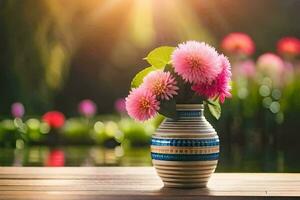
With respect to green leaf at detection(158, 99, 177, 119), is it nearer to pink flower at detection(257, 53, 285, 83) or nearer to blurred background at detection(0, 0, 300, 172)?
blurred background at detection(0, 0, 300, 172)

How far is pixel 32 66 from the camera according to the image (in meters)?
4.84

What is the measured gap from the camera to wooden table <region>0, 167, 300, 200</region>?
52.4 inches

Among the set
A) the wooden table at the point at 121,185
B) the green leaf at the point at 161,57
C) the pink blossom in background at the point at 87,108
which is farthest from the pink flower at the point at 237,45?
the green leaf at the point at 161,57

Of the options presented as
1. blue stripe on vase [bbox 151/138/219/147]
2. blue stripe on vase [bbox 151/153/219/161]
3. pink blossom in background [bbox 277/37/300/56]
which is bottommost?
pink blossom in background [bbox 277/37/300/56]

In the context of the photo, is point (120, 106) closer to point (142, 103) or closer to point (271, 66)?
point (271, 66)

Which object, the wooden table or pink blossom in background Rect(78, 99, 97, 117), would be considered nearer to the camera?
the wooden table

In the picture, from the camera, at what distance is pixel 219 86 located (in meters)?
1.45

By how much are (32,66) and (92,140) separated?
0.75m

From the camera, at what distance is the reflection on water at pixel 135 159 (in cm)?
288

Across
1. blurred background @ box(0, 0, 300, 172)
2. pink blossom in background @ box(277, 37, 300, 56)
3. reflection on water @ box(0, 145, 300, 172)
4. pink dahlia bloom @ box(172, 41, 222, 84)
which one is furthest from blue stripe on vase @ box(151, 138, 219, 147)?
pink blossom in background @ box(277, 37, 300, 56)

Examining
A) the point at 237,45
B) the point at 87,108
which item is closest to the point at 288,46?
the point at 237,45

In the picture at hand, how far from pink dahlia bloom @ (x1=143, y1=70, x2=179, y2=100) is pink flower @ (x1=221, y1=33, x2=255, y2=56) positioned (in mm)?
3188

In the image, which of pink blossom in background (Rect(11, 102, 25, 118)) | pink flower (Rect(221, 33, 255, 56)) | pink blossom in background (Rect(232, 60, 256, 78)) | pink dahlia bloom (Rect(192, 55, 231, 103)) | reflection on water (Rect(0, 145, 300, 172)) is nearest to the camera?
pink dahlia bloom (Rect(192, 55, 231, 103))

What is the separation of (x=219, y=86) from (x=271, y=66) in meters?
3.17
